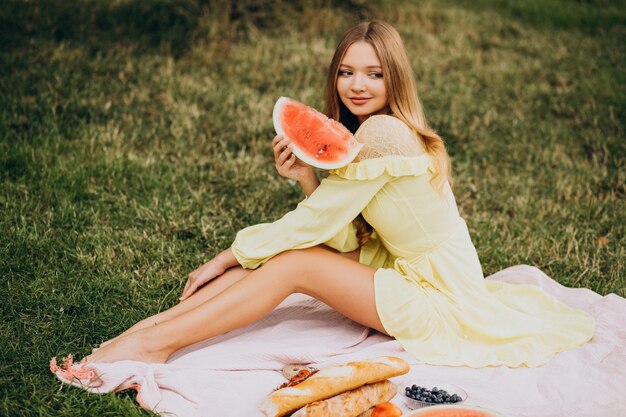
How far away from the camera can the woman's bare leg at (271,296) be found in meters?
3.35

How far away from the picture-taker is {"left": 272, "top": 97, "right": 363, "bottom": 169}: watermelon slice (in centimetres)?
338

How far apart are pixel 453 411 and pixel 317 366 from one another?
2.75 ft

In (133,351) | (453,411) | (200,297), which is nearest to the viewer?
(453,411)

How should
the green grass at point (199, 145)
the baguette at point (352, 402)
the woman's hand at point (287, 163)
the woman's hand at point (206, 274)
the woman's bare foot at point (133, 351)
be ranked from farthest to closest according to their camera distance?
the green grass at point (199, 145) → the woman's hand at point (206, 274) → the woman's hand at point (287, 163) → the woman's bare foot at point (133, 351) → the baguette at point (352, 402)

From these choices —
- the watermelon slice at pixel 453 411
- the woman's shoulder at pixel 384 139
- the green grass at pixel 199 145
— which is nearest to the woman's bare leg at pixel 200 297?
the green grass at pixel 199 145

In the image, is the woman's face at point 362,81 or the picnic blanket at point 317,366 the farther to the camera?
the woman's face at point 362,81

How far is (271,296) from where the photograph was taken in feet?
11.3

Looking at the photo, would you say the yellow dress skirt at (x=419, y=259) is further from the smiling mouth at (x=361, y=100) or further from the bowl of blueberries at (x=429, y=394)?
the smiling mouth at (x=361, y=100)

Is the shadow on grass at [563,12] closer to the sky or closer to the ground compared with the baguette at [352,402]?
closer to the sky

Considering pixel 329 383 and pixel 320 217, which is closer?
pixel 329 383

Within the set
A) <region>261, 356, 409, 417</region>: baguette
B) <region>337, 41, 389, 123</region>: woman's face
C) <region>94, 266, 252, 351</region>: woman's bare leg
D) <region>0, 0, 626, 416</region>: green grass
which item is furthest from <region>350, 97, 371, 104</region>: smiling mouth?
<region>0, 0, 626, 416</region>: green grass

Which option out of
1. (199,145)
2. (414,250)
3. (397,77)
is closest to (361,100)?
(397,77)

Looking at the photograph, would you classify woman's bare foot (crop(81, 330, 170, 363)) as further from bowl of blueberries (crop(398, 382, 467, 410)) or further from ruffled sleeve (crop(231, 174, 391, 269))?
bowl of blueberries (crop(398, 382, 467, 410))

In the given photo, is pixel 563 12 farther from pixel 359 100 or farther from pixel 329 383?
pixel 329 383
